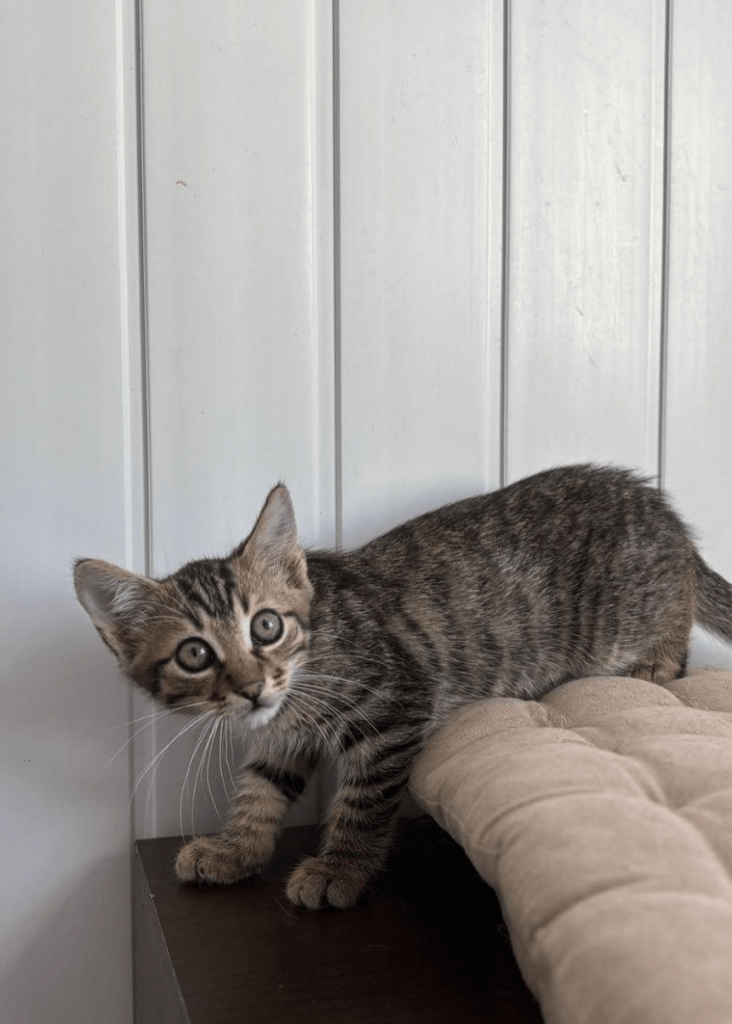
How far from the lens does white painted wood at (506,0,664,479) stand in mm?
1537

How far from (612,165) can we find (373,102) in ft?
1.40

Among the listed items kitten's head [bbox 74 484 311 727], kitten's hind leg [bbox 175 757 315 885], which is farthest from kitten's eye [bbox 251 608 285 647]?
kitten's hind leg [bbox 175 757 315 885]

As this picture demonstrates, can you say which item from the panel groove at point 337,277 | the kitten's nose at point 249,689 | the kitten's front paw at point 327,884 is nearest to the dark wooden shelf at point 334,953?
the kitten's front paw at point 327,884

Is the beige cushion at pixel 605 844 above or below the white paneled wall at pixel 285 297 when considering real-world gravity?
below

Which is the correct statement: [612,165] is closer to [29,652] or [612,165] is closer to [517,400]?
[517,400]

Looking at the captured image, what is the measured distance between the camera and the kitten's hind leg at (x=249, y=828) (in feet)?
3.89

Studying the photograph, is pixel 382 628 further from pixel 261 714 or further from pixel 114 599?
pixel 114 599

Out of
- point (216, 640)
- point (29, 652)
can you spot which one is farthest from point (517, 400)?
point (29, 652)

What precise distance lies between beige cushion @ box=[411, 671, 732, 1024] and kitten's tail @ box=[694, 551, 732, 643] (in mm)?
404

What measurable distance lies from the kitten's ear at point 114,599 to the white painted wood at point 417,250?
42cm

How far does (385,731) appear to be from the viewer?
120 cm

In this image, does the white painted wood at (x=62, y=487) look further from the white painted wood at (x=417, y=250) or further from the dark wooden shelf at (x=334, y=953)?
the white painted wood at (x=417, y=250)

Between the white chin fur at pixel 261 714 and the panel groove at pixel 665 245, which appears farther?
the panel groove at pixel 665 245

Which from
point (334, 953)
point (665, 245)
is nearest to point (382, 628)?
point (334, 953)
